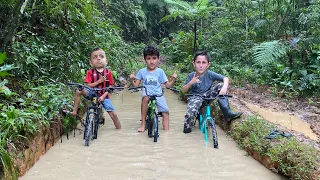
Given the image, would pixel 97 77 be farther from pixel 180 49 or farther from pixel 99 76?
pixel 180 49

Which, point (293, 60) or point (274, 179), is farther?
point (293, 60)

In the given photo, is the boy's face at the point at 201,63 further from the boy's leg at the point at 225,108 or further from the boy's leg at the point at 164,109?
the boy's leg at the point at 164,109

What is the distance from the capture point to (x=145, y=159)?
13.1 ft

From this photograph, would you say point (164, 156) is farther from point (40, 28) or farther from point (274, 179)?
point (40, 28)

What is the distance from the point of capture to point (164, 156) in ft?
13.6

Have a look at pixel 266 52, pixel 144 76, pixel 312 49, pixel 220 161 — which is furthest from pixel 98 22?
pixel 312 49

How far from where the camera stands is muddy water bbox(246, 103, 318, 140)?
5.26m

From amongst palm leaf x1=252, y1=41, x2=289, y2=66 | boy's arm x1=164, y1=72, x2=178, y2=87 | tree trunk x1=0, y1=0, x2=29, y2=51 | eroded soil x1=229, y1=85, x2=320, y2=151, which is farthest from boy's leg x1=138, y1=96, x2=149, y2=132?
palm leaf x1=252, y1=41, x2=289, y2=66

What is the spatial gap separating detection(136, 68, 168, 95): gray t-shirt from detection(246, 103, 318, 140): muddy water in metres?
2.12

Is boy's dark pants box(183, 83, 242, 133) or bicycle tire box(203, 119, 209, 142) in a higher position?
boy's dark pants box(183, 83, 242, 133)

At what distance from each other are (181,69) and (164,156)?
8.72m

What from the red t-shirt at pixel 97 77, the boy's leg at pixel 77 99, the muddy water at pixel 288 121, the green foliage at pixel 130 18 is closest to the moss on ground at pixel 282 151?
Answer: the muddy water at pixel 288 121

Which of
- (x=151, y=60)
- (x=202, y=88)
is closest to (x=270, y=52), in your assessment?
(x=202, y=88)

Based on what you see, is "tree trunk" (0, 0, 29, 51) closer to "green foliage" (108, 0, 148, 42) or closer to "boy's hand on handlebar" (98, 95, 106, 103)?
"boy's hand on handlebar" (98, 95, 106, 103)
